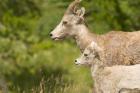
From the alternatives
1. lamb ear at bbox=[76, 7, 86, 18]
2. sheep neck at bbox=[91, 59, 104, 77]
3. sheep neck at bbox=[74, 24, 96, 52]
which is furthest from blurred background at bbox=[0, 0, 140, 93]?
sheep neck at bbox=[91, 59, 104, 77]

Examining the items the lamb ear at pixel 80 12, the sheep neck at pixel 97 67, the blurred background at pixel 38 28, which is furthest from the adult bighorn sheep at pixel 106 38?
the blurred background at pixel 38 28

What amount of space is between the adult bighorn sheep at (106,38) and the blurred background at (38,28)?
221 inches

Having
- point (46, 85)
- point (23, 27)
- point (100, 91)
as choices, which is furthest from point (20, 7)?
point (100, 91)

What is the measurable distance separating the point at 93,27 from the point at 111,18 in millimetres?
642

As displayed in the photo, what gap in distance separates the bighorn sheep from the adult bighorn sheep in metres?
0.51

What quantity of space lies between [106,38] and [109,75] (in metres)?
1.31

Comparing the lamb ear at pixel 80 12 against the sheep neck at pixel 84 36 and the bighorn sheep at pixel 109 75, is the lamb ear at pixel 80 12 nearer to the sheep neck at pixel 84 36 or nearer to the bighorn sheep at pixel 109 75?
the sheep neck at pixel 84 36

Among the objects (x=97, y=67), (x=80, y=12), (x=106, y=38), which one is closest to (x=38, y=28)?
(x=80, y=12)

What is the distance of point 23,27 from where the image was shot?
28.5 meters

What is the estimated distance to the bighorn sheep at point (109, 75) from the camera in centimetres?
1429

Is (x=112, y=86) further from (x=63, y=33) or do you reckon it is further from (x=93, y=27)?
(x=93, y=27)

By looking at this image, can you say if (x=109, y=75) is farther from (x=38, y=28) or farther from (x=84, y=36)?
(x=38, y=28)

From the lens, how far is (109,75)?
14.6 metres

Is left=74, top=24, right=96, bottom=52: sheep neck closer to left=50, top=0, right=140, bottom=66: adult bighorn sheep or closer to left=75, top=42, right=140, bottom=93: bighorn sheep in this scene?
left=50, top=0, right=140, bottom=66: adult bighorn sheep
